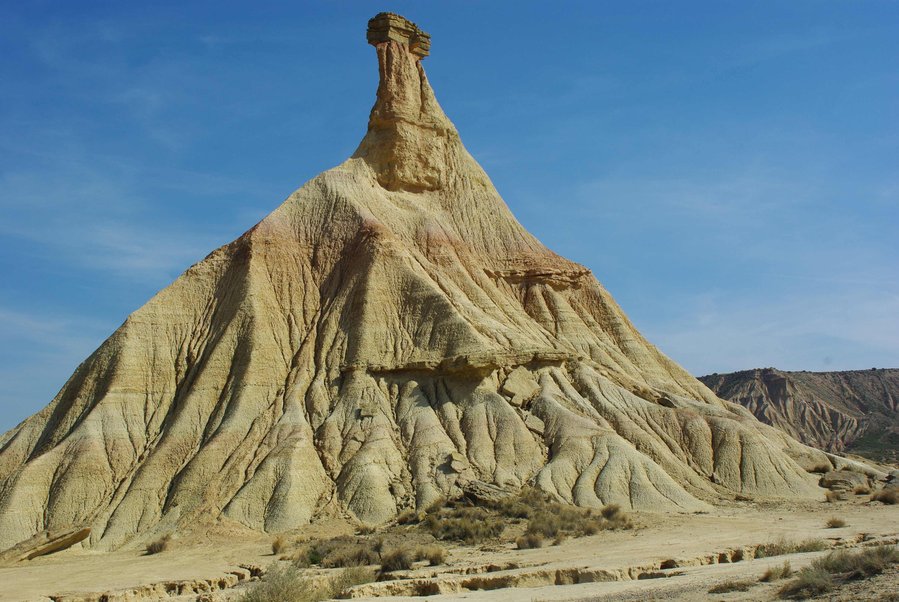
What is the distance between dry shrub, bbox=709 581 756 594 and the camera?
17547 mm

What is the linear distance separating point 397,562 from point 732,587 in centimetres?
1233

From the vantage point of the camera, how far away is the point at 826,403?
11888cm

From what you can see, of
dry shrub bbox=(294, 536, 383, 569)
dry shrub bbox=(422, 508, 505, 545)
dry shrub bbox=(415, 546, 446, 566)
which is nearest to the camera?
dry shrub bbox=(415, 546, 446, 566)

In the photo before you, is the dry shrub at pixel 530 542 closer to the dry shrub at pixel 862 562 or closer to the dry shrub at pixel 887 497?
the dry shrub at pixel 862 562

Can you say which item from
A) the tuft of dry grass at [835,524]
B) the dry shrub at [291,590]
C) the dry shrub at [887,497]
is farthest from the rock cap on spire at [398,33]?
the dry shrub at [291,590]

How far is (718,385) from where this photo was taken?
407ft

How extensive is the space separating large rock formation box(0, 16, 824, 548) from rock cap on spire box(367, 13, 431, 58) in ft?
8.79

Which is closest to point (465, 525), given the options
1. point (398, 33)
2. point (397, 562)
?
Answer: point (397, 562)

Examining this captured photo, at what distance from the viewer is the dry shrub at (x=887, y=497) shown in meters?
41.7

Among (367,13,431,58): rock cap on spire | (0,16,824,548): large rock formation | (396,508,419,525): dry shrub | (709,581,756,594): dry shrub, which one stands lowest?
(709,581,756,594): dry shrub

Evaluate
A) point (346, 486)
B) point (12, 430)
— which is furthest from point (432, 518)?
point (12, 430)

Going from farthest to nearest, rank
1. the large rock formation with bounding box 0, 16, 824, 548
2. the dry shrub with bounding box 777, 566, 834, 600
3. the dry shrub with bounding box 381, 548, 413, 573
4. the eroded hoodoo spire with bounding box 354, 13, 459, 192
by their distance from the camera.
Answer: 1. the eroded hoodoo spire with bounding box 354, 13, 459, 192
2. the large rock formation with bounding box 0, 16, 824, 548
3. the dry shrub with bounding box 381, 548, 413, 573
4. the dry shrub with bounding box 777, 566, 834, 600

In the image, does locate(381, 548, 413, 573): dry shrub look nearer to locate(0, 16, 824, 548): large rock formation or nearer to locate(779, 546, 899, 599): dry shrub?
locate(0, 16, 824, 548): large rock formation

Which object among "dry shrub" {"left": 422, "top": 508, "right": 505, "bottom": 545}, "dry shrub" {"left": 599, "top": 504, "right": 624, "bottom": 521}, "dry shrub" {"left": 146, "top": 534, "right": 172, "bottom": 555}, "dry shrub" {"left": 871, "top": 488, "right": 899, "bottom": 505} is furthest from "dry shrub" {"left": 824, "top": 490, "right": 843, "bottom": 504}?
"dry shrub" {"left": 146, "top": 534, "right": 172, "bottom": 555}
